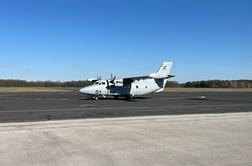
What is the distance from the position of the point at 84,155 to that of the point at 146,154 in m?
1.34

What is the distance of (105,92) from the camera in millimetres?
39000

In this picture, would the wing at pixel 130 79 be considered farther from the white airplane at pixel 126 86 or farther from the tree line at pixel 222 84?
the tree line at pixel 222 84

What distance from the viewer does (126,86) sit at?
1575 inches

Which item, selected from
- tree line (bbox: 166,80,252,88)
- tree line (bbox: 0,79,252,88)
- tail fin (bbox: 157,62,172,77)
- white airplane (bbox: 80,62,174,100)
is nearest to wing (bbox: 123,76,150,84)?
white airplane (bbox: 80,62,174,100)

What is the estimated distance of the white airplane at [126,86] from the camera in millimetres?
38531

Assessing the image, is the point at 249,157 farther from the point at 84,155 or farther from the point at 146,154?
the point at 84,155

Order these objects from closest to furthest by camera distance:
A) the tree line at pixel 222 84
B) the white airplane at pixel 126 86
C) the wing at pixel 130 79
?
the white airplane at pixel 126 86 → the wing at pixel 130 79 → the tree line at pixel 222 84

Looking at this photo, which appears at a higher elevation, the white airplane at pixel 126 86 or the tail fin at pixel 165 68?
the tail fin at pixel 165 68

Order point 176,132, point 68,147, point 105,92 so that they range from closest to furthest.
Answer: point 68,147
point 176,132
point 105,92

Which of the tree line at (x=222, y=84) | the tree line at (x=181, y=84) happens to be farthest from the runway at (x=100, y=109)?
the tree line at (x=222, y=84)

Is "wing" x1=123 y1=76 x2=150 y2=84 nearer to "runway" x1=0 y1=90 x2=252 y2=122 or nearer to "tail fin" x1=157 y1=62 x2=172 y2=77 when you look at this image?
"tail fin" x1=157 y1=62 x2=172 y2=77

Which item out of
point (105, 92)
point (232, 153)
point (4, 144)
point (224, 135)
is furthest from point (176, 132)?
point (105, 92)

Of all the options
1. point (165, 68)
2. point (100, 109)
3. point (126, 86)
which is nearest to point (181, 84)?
point (165, 68)

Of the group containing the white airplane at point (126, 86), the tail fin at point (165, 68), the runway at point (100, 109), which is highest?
the tail fin at point (165, 68)
